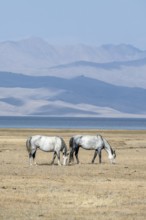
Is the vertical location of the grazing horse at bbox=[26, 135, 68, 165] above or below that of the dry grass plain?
above

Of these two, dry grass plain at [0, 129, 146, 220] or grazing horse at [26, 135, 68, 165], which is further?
grazing horse at [26, 135, 68, 165]

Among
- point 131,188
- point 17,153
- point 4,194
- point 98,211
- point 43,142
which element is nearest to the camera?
point 98,211

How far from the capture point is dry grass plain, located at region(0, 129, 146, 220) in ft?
67.6

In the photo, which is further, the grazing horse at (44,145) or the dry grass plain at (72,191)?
the grazing horse at (44,145)

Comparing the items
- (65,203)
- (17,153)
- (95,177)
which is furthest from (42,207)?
(17,153)

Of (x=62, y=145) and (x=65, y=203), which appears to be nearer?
(x=65, y=203)

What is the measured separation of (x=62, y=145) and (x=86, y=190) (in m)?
10.8

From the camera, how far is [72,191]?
25203 mm

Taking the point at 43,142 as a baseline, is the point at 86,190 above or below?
below

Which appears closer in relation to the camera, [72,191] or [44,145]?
[72,191]

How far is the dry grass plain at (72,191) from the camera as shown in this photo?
20.6 meters

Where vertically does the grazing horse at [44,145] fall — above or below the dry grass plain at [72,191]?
above

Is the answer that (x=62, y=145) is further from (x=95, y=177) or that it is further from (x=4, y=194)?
(x=4, y=194)

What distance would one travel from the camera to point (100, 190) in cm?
2569
